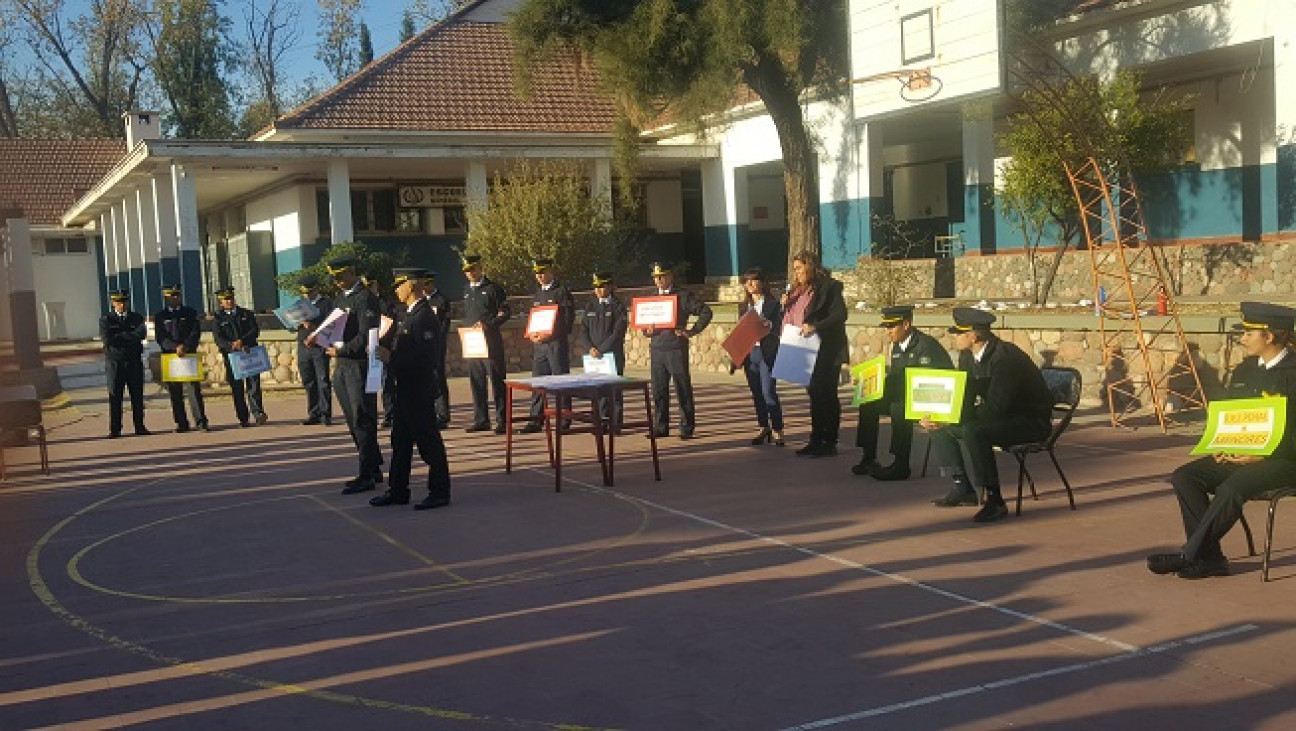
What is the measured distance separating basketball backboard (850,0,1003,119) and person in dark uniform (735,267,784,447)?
544 cm

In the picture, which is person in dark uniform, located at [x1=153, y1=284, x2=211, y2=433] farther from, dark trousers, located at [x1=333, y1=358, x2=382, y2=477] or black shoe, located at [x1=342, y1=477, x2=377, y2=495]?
black shoe, located at [x1=342, y1=477, x2=377, y2=495]

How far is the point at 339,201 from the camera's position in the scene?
92.0ft

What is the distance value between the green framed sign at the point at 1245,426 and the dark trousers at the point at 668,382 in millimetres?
6834

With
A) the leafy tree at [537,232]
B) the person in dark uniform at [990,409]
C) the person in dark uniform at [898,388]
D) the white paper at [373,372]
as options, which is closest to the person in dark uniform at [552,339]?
the white paper at [373,372]

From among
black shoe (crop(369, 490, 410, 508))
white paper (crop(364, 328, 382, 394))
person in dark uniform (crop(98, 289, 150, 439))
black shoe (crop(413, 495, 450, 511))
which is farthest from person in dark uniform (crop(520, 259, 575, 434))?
person in dark uniform (crop(98, 289, 150, 439))

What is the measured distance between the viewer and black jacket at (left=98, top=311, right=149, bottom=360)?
55.4 ft

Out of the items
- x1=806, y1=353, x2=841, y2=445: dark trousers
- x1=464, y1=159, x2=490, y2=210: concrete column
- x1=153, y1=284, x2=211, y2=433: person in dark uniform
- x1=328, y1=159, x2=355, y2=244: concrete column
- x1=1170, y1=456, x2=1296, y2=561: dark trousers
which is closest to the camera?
x1=1170, y1=456, x2=1296, y2=561: dark trousers

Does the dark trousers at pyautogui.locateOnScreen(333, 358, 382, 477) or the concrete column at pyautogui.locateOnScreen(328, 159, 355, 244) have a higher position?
the concrete column at pyautogui.locateOnScreen(328, 159, 355, 244)

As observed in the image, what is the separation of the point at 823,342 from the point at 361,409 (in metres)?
4.44

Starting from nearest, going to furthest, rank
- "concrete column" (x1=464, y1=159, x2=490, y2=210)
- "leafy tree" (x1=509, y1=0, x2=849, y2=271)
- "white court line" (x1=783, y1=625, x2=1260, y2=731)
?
1. "white court line" (x1=783, y1=625, x2=1260, y2=731)
2. "leafy tree" (x1=509, y1=0, x2=849, y2=271)
3. "concrete column" (x1=464, y1=159, x2=490, y2=210)

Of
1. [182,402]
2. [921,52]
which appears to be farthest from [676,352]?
[182,402]

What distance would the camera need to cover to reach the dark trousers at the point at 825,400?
12.6 meters

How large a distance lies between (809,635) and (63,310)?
39.8 metres

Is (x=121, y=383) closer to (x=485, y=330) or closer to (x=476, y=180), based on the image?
(x=485, y=330)
